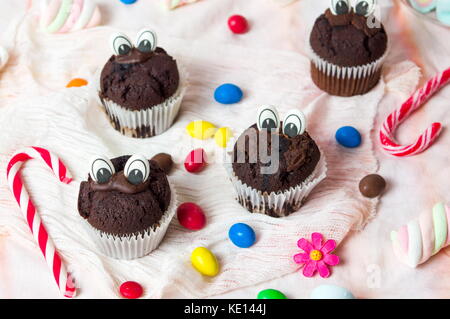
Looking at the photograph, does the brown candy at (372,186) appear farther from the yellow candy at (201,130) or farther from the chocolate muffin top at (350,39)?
the yellow candy at (201,130)

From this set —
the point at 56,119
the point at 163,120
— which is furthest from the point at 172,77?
the point at 56,119

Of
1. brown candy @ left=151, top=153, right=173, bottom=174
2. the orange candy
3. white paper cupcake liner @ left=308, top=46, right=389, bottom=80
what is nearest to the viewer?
brown candy @ left=151, top=153, right=173, bottom=174

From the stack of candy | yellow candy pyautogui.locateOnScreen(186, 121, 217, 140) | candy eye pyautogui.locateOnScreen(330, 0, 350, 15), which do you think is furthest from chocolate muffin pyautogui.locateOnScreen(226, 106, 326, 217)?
the stack of candy

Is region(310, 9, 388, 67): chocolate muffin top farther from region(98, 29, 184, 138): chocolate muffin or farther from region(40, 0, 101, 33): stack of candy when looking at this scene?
region(40, 0, 101, 33): stack of candy

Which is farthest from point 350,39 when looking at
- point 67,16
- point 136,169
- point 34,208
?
point 34,208

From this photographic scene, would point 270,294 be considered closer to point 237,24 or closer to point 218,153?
point 218,153

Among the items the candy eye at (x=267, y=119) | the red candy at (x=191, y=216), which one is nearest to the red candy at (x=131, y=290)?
the red candy at (x=191, y=216)

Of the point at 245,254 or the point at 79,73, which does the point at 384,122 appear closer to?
the point at 245,254
